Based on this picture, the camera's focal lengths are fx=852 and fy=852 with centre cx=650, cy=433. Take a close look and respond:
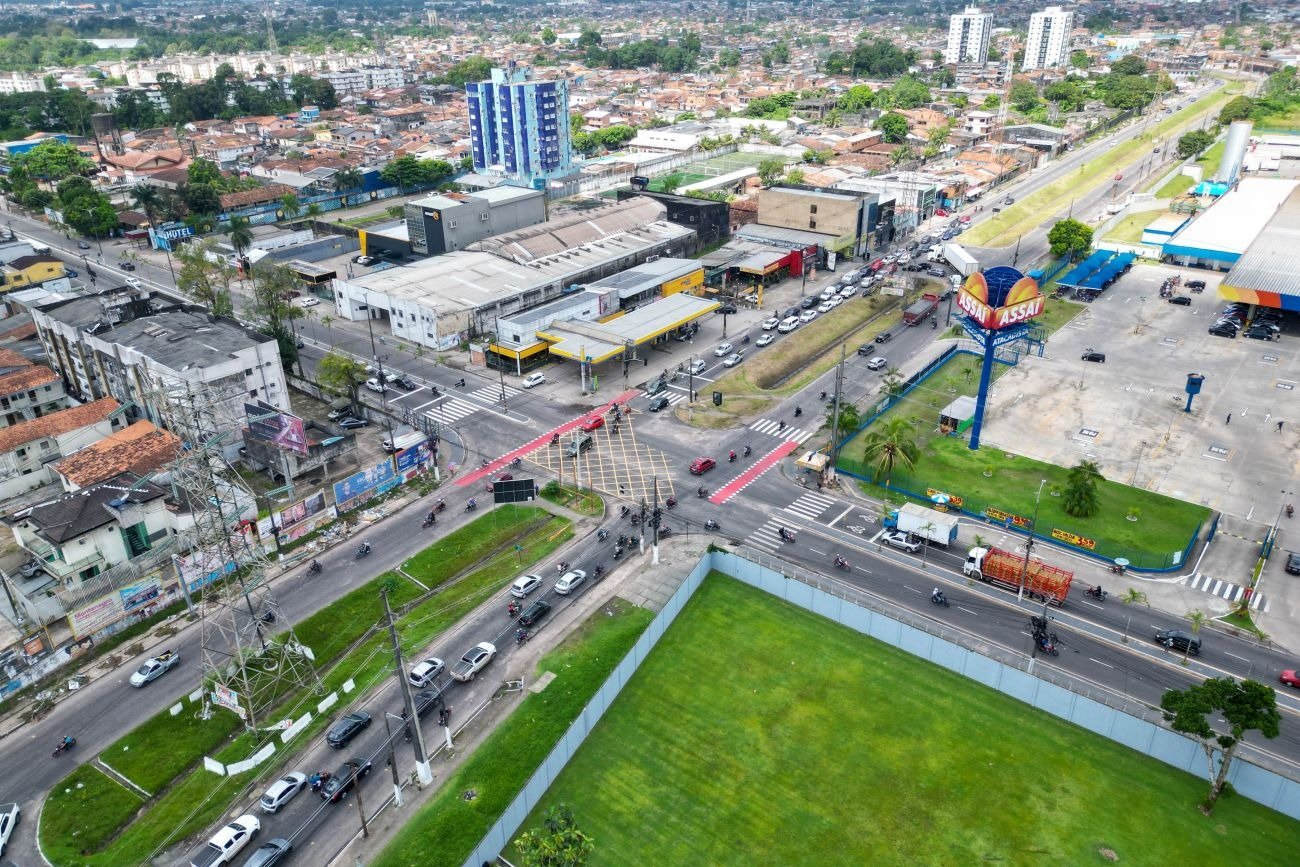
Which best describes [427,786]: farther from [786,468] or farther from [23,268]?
[23,268]

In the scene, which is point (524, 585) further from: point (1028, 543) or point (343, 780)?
point (1028, 543)

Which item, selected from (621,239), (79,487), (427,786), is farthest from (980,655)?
(621,239)

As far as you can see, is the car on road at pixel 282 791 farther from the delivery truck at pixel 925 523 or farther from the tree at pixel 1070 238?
the tree at pixel 1070 238

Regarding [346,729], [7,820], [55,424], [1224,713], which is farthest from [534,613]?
[55,424]

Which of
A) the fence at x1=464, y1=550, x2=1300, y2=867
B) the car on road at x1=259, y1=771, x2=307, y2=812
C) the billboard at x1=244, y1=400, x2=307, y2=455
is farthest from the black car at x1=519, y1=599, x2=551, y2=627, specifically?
the billboard at x1=244, y1=400, x2=307, y2=455

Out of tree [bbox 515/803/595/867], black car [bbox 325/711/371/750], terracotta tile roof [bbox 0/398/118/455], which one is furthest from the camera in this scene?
terracotta tile roof [bbox 0/398/118/455]

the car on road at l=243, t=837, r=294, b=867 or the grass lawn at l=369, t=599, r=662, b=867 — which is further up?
the car on road at l=243, t=837, r=294, b=867

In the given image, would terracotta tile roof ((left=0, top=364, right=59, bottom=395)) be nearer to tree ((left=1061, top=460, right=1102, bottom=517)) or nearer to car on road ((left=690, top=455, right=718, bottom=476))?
car on road ((left=690, top=455, right=718, bottom=476))

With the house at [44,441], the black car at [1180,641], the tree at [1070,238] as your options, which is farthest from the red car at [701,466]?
the tree at [1070,238]

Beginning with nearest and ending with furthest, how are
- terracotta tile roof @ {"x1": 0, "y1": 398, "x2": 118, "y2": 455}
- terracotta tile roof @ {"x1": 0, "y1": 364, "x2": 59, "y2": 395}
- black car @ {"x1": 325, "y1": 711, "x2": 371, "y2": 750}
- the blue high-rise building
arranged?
1. black car @ {"x1": 325, "y1": 711, "x2": 371, "y2": 750}
2. terracotta tile roof @ {"x1": 0, "y1": 398, "x2": 118, "y2": 455}
3. terracotta tile roof @ {"x1": 0, "y1": 364, "x2": 59, "y2": 395}
4. the blue high-rise building
